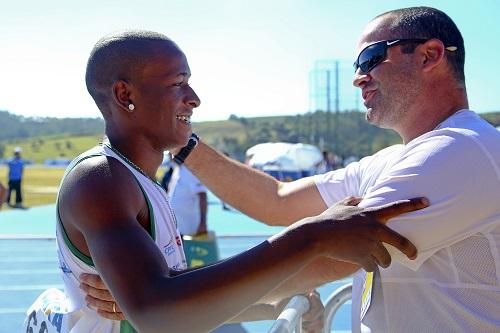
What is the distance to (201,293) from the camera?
1312 mm

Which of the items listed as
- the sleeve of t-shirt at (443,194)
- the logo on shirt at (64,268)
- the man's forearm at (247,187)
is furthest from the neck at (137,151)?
the man's forearm at (247,187)

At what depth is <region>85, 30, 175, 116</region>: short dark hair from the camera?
5.78 feet

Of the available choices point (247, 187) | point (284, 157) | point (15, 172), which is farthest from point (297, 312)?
point (284, 157)

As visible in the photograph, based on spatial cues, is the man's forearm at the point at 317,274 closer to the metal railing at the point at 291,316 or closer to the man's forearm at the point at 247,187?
the metal railing at the point at 291,316

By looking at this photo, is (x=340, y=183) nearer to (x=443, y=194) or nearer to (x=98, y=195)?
(x=443, y=194)

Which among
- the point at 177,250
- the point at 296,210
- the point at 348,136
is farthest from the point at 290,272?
the point at 348,136

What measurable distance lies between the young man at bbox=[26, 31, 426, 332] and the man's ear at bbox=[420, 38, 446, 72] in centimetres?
76

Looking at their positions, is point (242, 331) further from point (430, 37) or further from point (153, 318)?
point (153, 318)

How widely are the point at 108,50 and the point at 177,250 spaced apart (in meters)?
0.62

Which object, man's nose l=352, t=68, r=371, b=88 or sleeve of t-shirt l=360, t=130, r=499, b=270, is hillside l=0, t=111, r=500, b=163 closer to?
man's nose l=352, t=68, r=371, b=88

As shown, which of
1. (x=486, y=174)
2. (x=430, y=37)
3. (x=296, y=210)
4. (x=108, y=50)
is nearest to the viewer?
(x=108, y=50)

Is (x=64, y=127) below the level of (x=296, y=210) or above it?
below

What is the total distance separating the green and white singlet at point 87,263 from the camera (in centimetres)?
167

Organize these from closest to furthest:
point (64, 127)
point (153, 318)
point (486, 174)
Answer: point (153, 318), point (486, 174), point (64, 127)
